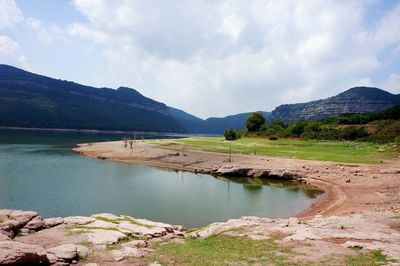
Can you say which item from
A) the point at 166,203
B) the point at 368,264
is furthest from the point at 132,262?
the point at 166,203

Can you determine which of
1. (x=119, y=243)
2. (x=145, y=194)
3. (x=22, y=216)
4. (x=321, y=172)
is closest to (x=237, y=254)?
(x=119, y=243)

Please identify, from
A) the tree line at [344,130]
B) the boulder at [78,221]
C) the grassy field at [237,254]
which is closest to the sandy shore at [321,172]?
the grassy field at [237,254]

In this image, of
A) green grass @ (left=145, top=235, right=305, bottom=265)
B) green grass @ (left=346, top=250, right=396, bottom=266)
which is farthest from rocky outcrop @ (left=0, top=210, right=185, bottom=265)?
green grass @ (left=346, top=250, right=396, bottom=266)

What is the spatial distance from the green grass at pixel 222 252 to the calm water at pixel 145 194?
11.8m

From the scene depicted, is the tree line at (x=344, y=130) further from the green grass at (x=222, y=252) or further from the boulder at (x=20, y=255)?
the boulder at (x=20, y=255)

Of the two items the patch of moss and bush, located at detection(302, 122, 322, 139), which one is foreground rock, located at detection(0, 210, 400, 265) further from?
bush, located at detection(302, 122, 322, 139)

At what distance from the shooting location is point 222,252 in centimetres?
1673

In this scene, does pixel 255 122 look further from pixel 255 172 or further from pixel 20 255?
pixel 20 255

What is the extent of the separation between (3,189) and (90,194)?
36.4 ft

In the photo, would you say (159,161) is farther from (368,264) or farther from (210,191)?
(368,264)

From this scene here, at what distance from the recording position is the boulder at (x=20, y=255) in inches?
476

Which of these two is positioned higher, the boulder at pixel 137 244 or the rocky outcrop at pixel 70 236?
the rocky outcrop at pixel 70 236

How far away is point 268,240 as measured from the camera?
1881 cm

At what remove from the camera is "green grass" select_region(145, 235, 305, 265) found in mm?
14973
